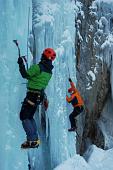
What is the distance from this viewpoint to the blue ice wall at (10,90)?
5738 millimetres

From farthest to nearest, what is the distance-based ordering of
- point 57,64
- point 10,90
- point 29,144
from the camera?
point 57,64 < point 10,90 < point 29,144

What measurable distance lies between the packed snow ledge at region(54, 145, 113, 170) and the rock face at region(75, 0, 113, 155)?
162cm

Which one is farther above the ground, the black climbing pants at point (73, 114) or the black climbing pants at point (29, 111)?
the black climbing pants at point (29, 111)

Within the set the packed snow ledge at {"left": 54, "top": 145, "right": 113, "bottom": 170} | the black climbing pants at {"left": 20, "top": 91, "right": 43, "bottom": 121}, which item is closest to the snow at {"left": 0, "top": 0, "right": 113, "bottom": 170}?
the packed snow ledge at {"left": 54, "top": 145, "right": 113, "bottom": 170}

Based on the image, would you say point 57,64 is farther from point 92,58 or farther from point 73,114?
point 92,58

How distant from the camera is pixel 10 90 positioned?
5844mm

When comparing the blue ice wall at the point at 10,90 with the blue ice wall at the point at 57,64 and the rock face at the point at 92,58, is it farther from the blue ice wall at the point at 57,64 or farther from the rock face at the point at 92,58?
the rock face at the point at 92,58

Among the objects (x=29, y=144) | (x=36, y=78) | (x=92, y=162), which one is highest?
(x=36, y=78)

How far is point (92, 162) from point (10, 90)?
8.41 ft

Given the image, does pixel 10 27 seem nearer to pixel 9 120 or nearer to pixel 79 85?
pixel 9 120

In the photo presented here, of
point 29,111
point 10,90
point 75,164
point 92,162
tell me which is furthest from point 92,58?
point 29,111

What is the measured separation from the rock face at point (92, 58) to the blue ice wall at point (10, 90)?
11.2 feet

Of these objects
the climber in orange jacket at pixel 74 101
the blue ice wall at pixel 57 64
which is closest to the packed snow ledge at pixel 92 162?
the blue ice wall at pixel 57 64

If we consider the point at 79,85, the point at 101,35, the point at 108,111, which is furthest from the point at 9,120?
the point at 108,111
